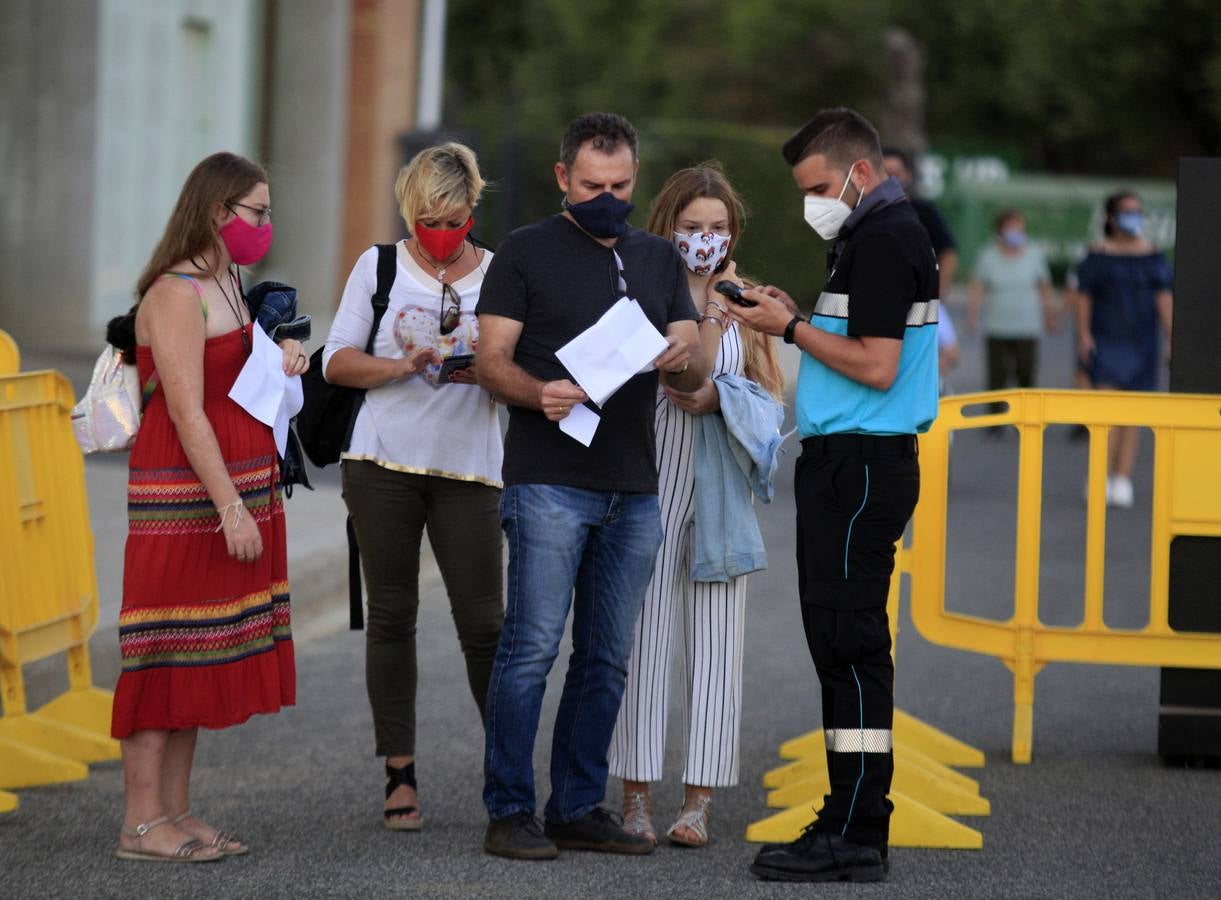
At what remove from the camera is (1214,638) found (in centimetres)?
670

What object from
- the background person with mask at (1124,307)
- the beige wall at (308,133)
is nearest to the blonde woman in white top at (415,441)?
the background person with mask at (1124,307)

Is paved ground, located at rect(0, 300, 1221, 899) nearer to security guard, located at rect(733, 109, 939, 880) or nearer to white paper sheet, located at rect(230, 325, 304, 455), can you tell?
security guard, located at rect(733, 109, 939, 880)

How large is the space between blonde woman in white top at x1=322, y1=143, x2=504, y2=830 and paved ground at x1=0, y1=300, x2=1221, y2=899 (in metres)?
0.48

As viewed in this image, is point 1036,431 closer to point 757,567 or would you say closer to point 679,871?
point 757,567

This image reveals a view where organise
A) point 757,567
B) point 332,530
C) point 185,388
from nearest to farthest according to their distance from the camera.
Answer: point 185,388 → point 757,567 → point 332,530

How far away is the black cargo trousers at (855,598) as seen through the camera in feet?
16.9

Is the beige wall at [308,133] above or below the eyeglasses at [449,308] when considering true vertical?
above

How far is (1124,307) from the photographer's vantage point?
12.6 m

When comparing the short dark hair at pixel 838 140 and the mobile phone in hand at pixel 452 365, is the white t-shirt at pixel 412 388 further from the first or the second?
the short dark hair at pixel 838 140

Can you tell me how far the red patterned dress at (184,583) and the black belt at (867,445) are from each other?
5.16ft

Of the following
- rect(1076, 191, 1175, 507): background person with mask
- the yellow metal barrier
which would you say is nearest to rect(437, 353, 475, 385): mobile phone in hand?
the yellow metal barrier

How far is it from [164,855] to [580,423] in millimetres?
1624

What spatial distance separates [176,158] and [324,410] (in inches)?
593

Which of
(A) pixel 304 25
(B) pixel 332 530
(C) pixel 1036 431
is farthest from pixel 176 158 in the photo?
(C) pixel 1036 431
